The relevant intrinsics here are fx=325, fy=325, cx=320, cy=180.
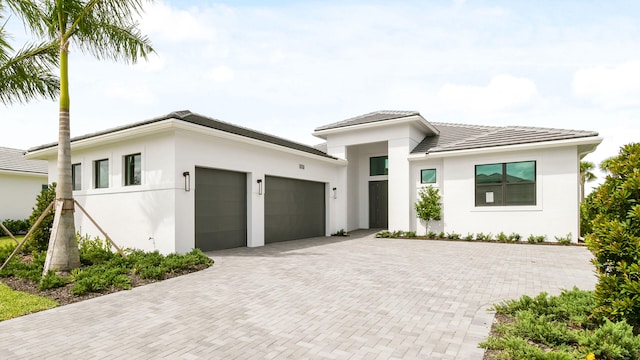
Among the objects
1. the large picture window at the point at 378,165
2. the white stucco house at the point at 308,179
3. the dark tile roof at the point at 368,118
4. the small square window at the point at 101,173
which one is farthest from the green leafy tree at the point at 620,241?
the large picture window at the point at 378,165

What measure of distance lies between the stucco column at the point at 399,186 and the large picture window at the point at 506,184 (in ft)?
10.4

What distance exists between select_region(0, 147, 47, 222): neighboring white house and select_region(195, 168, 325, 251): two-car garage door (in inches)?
667

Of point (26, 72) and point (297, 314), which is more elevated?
point (26, 72)

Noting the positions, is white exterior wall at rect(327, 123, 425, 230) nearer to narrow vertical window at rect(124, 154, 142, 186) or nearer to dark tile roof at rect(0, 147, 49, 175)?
narrow vertical window at rect(124, 154, 142, 186)

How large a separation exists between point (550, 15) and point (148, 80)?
11.7m

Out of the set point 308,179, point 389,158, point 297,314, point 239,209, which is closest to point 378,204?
point 389,158

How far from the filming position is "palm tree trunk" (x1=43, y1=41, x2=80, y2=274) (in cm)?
748

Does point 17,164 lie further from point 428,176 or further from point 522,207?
point 522,207

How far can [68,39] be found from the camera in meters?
7.94

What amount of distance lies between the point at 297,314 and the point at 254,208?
7.36 metres

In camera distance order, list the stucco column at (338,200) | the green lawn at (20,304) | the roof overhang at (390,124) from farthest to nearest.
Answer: the stucco column at (338,200)
the roof overhang at (390,124)
the green lawn at (20,304)

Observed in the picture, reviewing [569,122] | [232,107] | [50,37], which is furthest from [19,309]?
[569,122]

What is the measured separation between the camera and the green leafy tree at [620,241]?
3643mm

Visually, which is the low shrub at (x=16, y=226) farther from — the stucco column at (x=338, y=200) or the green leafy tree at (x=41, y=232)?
the stucco column at (x=338, y=200)
